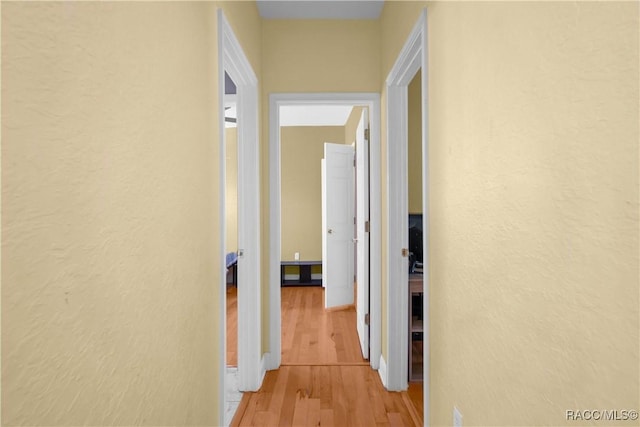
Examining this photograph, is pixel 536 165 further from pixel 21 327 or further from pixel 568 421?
pixel 21 327

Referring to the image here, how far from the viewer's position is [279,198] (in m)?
2.83

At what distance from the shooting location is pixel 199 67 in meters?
1.35

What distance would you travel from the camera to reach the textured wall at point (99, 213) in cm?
56

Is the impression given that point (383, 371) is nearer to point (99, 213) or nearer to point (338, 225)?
point (338, 225)

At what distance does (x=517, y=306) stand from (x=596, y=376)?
258 mm

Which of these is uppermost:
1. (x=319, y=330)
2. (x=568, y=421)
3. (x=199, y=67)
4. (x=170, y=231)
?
(x=199, y=67)

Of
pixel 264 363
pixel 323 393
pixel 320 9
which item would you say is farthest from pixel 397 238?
pixel 320 9

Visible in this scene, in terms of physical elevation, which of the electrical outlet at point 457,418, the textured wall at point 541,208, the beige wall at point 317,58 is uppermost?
the beige wall at point 317,58

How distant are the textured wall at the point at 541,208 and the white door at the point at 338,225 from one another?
124 inches

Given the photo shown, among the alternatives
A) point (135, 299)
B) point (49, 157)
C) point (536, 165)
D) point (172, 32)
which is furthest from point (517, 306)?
point (172, 32)

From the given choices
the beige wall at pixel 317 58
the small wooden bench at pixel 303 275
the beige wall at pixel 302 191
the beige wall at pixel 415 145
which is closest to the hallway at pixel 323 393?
the beige wall at pixel 317 58

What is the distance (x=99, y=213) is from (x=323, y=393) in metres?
2.22

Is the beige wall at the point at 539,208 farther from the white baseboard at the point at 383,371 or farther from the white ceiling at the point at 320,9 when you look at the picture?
the white ceiling at the point at 320,9

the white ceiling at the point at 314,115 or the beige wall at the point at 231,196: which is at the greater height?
the white ceiling at the point at 314,115
